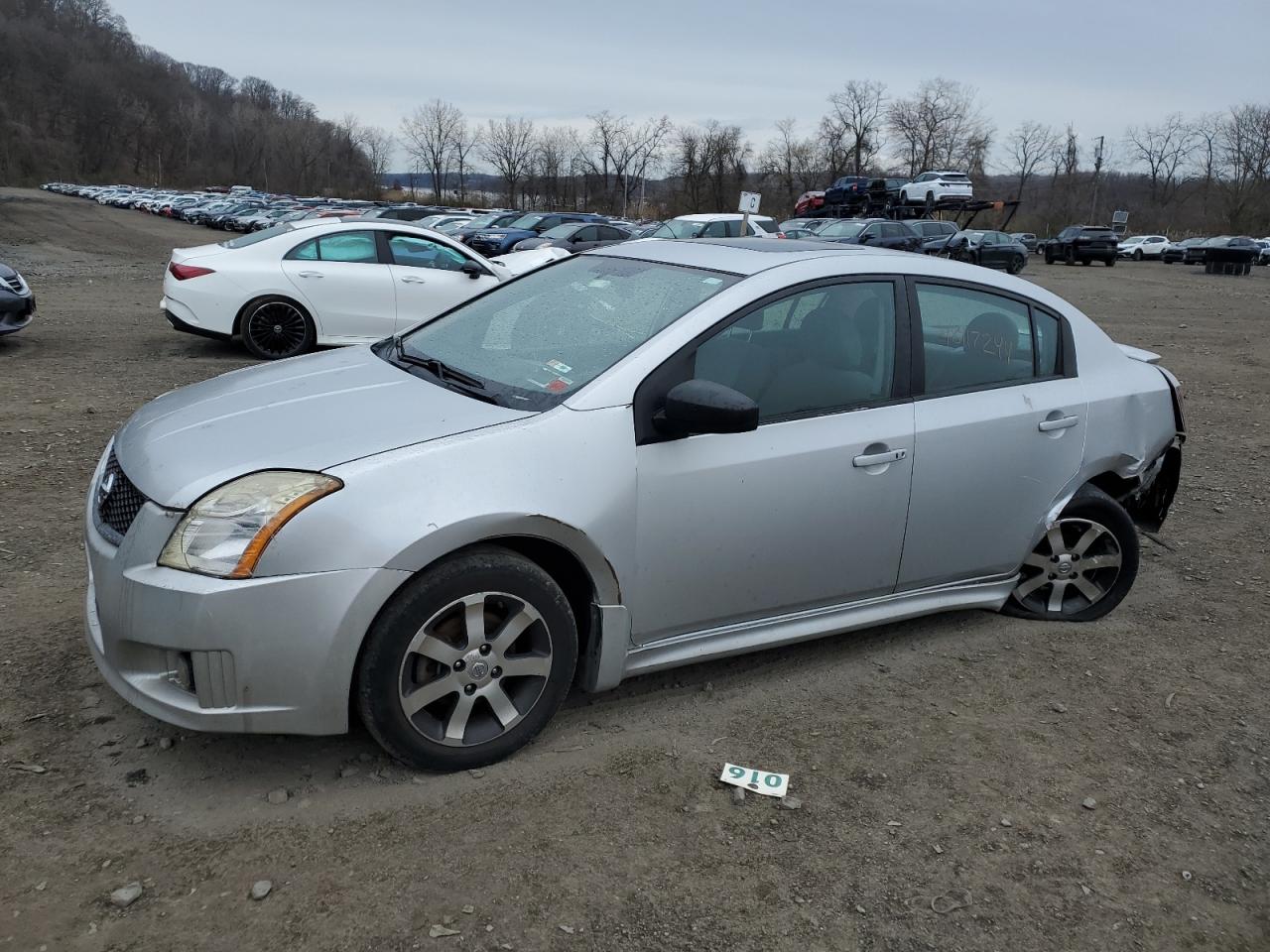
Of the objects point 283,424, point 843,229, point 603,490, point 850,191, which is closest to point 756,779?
point 603,490

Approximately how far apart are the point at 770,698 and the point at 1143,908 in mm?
1387

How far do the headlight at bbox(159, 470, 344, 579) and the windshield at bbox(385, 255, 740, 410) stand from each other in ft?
2.41

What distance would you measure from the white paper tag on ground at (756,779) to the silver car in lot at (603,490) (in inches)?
17.1

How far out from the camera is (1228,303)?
2388 centimetres

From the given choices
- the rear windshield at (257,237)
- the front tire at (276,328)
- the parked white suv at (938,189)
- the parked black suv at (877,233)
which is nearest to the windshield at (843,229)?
the parked black suv at (877,233)

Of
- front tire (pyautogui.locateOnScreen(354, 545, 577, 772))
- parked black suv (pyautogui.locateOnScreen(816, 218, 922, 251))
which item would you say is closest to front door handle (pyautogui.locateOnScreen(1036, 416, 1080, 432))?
front tire (pyautogui.locateOnScreen(354, 545, 577, 772))

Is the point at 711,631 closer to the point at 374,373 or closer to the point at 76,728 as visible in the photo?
the point at 374,373

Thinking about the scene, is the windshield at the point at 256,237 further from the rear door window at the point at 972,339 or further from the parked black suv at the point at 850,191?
the parked black suv at the point at 850,191

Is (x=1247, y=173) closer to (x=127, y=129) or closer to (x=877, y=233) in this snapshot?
(x=877, y=233)

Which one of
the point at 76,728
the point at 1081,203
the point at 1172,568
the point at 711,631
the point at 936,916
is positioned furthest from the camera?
the point at 1081,203

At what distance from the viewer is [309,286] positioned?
33.9 feet

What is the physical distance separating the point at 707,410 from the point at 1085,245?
4182 centimetres

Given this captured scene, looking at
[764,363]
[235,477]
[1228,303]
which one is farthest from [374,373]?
[1228,303]

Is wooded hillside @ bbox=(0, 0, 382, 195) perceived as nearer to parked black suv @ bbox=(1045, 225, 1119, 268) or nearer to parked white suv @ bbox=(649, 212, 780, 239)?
parked black suv @ bbox=(1045, 225, 1119, 268)
